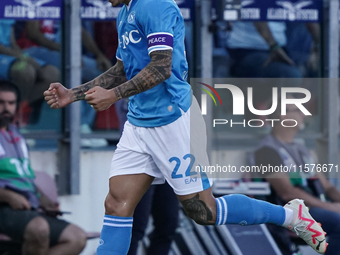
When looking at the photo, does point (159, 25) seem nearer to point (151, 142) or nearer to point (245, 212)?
point (151, 142)

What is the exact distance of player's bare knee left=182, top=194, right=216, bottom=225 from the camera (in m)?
3.24

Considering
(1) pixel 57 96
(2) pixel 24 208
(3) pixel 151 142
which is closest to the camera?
(1) pixel 57 96

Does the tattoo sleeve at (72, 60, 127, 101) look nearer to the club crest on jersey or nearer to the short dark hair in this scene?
the club crest on jersey

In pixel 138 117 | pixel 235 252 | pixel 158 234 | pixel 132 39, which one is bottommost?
pixel 235 252

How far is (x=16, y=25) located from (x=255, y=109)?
7.10 ft

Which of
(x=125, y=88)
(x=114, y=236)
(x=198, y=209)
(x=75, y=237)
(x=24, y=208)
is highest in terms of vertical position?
(x=125, y=88)

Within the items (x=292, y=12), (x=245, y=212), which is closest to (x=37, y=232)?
(x=245, y=212)

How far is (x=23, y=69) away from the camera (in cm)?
516

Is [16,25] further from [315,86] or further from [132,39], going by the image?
[315,86]

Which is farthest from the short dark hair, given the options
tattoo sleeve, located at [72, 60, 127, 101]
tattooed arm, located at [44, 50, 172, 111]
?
tattooed arm, located at [44, 50, 172, 111]

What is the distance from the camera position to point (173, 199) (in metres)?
4.16

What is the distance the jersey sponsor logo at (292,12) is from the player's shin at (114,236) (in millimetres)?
2734

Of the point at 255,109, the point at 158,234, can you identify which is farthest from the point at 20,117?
the point at 255,109

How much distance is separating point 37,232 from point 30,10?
178 centimetres
